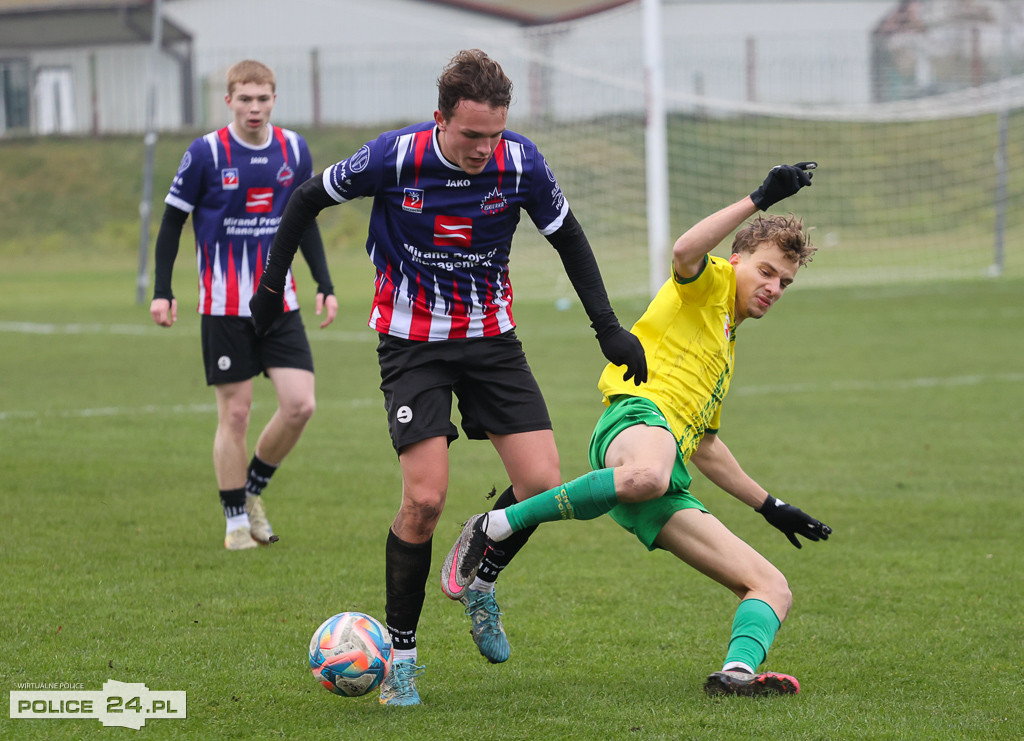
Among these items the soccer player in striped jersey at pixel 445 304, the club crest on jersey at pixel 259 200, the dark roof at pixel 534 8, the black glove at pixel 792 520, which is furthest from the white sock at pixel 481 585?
the dark roof at pixel 534 8

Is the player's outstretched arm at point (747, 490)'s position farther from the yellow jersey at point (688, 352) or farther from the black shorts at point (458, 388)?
the black shorts at point (458, 388)

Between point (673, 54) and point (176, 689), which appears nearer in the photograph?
point (176, 689)

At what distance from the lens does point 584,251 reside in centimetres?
441

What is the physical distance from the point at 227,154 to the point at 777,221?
3.19 metres

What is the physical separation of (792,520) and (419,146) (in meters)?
1.92

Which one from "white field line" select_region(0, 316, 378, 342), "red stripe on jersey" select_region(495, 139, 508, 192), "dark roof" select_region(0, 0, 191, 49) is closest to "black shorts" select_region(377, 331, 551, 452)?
"red stripe on jersey" select_region(495, 139, 508, 192)

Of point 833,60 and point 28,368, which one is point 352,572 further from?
point 833,60

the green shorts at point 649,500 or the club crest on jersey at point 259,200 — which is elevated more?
the club crest on jersey at point 259,200

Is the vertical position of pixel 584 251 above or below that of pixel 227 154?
below

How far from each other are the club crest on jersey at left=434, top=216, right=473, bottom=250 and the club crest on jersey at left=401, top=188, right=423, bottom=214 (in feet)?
0.23

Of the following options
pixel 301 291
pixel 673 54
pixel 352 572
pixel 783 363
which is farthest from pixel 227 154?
pixel 673 54

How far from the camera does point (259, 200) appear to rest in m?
6.47

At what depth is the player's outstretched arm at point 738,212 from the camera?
3955 mm

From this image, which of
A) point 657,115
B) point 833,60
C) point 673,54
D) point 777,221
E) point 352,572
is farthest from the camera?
point 673,54
